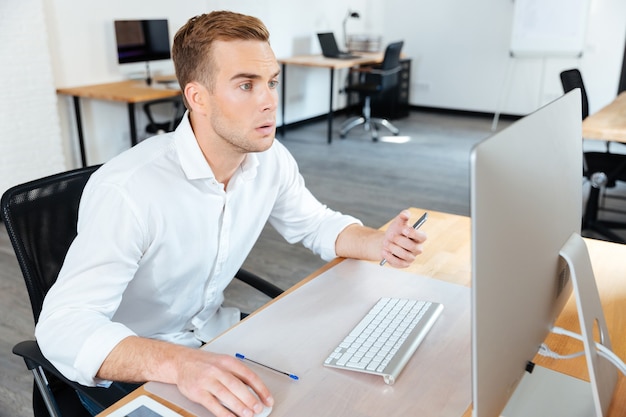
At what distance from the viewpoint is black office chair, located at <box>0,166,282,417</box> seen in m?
1.13

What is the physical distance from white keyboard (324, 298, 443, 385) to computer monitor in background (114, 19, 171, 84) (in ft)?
12.3

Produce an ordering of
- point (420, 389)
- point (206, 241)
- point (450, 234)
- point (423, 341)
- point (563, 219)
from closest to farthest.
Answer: point (563, 219)
point (420, 389)
point (423, 341)
point (206, 241)
point (450, 234)

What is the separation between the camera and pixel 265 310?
3.81 feet

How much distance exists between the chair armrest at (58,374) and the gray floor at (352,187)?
1076mm

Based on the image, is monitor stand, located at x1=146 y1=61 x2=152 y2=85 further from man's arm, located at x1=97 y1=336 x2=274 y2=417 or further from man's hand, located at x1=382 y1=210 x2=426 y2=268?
man's arm, located at x1=97 y1=336 x2=274 y2=417

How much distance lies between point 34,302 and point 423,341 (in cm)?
80

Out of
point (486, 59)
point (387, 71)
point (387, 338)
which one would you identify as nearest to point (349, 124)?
point (387, 71)

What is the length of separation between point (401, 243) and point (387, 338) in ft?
0.95

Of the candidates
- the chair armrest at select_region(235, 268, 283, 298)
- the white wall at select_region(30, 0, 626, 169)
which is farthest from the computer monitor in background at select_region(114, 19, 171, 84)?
the chair armrest at select_region(235, 268, 283, 298)

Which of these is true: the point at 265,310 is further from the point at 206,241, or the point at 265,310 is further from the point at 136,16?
the point at 136,16

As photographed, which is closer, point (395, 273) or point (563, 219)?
point (563, 219)

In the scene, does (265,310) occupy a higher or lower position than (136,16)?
lower

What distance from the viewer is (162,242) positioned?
1.19 m

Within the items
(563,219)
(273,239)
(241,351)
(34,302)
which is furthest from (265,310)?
(273,239)
